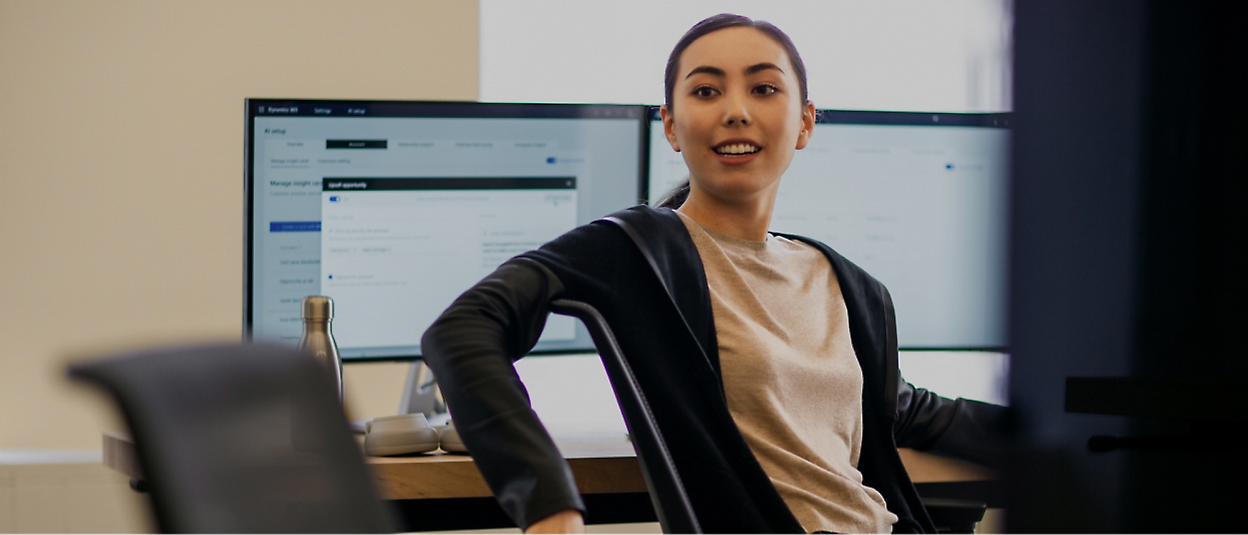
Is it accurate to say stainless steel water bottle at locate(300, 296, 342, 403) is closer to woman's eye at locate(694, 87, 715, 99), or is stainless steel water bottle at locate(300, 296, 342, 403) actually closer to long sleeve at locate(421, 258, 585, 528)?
long sleeve at locate(421, 258, 585, 528)

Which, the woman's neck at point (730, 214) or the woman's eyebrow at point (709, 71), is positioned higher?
the woman's eyebrow at point (709, 71)

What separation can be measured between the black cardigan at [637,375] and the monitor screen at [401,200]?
16.3 inches

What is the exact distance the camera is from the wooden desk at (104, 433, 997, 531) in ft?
3.24

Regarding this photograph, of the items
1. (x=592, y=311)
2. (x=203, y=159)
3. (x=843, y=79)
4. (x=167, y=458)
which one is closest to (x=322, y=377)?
(x=167, y=458)

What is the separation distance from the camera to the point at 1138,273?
0.20m

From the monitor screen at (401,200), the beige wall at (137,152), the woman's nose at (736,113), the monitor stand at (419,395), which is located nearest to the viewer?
the woman's nose at (736,113)

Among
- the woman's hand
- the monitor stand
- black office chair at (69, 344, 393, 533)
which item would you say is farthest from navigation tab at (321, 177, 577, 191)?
black office chair at (69, 344, 393, 533)

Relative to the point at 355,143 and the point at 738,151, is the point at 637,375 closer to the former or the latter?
the point at 738,151

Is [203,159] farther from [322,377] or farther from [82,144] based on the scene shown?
[322,377]

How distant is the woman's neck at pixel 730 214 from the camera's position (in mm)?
1022

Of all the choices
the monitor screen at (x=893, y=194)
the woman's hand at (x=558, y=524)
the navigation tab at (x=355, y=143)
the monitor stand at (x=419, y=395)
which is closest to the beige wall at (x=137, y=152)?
the monitor stand at (x=419, y=395)

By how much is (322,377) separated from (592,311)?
1.63ft

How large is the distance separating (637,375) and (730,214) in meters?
0.25

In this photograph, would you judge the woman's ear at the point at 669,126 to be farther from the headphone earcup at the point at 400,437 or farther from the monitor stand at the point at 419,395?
the monitor stand at the point at 419,395
